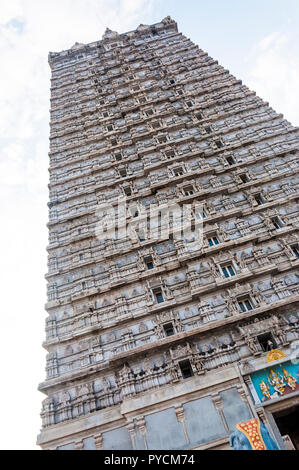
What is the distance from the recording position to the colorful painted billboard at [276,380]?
1312cm

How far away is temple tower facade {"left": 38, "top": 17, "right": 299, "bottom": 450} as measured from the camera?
13570 mm

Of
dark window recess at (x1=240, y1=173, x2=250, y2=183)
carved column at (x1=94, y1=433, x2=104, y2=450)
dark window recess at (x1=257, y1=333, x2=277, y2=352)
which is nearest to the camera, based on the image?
carved column at (x1=94, y1=433, x2=104, y2=450)

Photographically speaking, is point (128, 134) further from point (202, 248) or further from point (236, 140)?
point (202, 248)

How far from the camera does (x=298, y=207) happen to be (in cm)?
2005

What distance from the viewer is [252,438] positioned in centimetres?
1107

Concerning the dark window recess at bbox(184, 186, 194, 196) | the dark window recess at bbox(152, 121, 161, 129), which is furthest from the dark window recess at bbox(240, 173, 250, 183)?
the dark window recess at bbox(152, 121, 161, 129)

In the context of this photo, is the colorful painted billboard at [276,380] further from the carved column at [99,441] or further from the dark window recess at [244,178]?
the dark window recess at [244,178]

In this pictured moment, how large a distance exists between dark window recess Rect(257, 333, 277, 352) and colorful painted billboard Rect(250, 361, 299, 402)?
3.68 feet

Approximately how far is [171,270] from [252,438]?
9.19 m

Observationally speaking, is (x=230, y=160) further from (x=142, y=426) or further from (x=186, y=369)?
(x=142, y=426)

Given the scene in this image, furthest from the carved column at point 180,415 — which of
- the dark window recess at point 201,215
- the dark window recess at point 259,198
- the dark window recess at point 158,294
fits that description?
the dark window recess at point 259,198

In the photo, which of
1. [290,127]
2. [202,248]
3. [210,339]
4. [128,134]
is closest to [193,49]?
[128,134]

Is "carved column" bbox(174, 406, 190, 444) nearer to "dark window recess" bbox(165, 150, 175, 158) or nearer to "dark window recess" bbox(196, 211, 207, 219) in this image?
"dark window recess" bbox(196, 211, 207, 219)

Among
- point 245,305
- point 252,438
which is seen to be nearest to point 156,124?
point 245,305
